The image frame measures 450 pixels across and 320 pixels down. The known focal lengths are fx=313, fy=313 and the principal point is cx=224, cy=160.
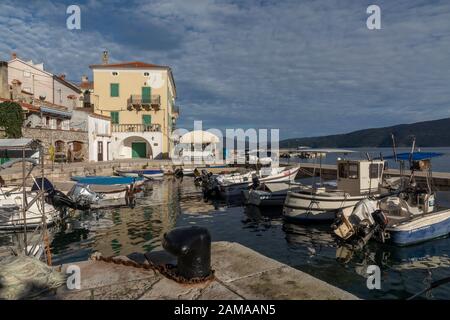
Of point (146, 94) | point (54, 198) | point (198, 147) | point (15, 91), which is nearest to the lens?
point (54, 198)

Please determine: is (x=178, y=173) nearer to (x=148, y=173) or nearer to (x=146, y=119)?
(x=148, y=173)

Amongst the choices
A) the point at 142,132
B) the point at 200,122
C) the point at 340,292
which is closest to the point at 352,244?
the point at 340,292

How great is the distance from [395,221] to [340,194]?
346 centimetres

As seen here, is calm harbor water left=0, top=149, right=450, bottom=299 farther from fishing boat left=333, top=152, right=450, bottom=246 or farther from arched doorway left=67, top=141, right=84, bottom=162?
arched doorway left=67, top=141, right=84, bottom=162

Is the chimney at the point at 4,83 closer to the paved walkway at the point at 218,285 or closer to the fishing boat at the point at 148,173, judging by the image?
the fishing boat at the point at 148,173

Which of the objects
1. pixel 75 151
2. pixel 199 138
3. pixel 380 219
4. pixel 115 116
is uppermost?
pixel 115 116

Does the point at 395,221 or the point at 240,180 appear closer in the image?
the point at 395,221


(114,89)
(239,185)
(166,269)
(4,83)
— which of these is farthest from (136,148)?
(166,269)

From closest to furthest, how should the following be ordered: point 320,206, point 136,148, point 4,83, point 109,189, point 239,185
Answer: point 320,206
point 109,189
point 239,185
point 4,83
point 136,148

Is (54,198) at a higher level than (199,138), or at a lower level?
lower

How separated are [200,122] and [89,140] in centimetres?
1985

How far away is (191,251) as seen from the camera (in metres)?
4.79

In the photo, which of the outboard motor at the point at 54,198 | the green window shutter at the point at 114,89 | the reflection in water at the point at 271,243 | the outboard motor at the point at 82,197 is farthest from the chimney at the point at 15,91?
the outboard motor at the point at 54,198
